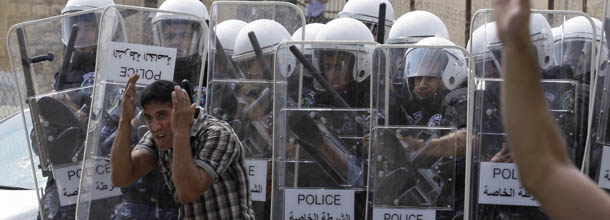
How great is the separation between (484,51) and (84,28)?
7.25 feet

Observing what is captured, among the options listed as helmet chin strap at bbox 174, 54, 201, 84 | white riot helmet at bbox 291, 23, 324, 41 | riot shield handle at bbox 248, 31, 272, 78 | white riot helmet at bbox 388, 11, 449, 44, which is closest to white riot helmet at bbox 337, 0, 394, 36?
white riot helmet at bbox 388, 11, 449, 44

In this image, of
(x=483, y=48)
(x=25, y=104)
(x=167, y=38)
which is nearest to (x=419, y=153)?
(x=483, y=48)

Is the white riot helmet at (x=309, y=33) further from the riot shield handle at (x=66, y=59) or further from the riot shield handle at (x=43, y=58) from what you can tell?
the riot shield handle at (x=43, y=58)

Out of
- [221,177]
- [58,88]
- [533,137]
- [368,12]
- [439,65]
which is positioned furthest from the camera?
[368,12]

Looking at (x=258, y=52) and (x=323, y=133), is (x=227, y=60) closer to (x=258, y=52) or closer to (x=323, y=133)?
(x=258, y=52)

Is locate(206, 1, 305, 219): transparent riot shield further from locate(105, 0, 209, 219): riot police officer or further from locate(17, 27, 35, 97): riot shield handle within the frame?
locate(17, 27, 35, 97): riot shield handle

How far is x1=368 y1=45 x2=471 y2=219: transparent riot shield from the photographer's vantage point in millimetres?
5598

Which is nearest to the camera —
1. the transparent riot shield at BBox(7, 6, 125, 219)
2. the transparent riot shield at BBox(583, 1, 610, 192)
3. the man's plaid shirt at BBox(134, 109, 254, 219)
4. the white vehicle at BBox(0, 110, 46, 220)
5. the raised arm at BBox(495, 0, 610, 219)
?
the raised arm at BBox(495, 0, 610, 219)

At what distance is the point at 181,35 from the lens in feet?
19.4

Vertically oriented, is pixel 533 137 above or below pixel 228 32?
above

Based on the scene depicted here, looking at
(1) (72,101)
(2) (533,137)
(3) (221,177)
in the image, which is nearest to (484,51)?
(3) (221,177)

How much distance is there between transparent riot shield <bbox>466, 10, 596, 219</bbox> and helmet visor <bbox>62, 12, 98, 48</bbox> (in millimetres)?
2094

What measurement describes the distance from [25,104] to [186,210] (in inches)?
89.7

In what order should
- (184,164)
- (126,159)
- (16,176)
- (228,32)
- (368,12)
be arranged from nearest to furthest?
(184,164) < (126,159) < (228,32) < (16,176) < (368,12)
